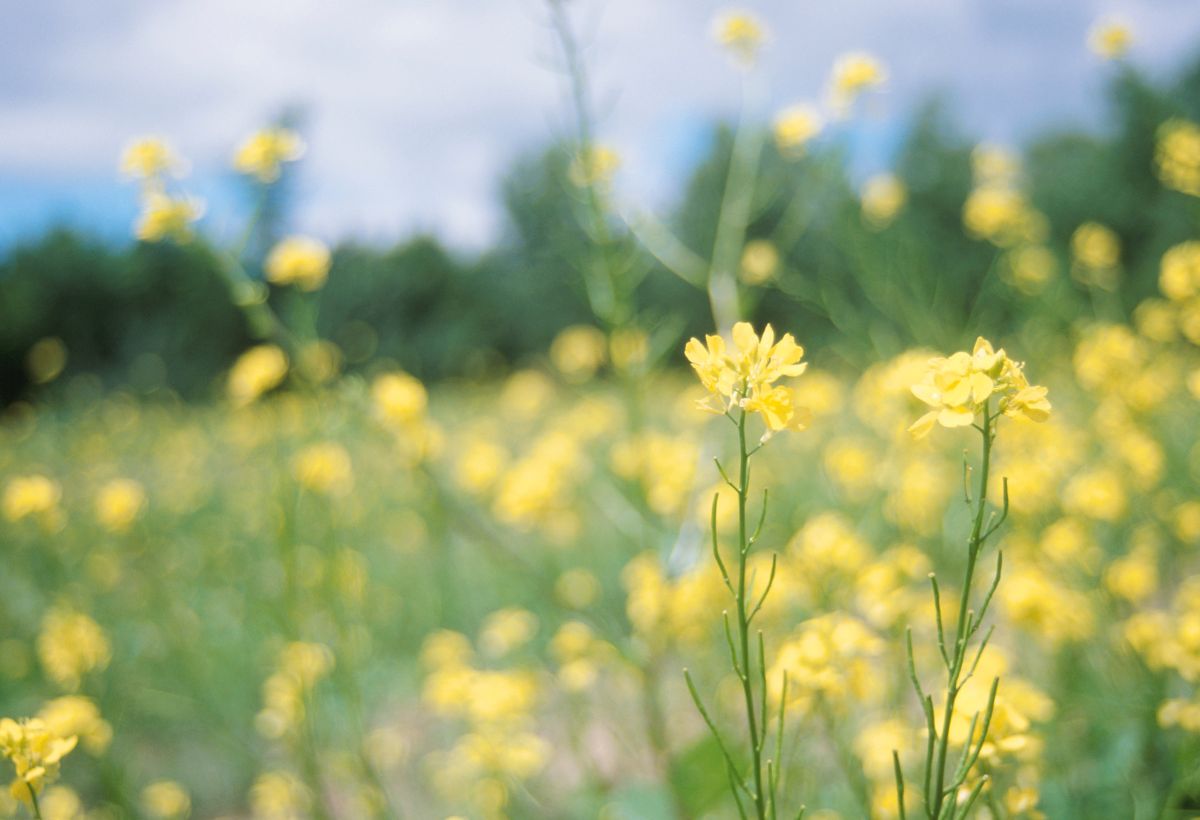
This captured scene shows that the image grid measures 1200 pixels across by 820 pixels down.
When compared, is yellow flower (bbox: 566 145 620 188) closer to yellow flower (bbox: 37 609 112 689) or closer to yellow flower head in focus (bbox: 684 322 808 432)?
yellow flower head in focus (bbox: 684 322 808 432)

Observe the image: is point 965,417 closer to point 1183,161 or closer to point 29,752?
point 29,752

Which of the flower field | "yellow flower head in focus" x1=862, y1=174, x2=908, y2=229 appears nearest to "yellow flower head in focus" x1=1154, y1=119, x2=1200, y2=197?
the flower field

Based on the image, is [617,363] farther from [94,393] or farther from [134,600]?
[94,393]

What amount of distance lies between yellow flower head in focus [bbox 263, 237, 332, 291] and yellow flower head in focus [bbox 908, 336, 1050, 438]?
5.43ft

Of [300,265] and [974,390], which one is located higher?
[300,265]

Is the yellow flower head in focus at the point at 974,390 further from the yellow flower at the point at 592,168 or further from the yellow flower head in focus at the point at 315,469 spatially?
the yellow flower head in focus at the point at 315,469

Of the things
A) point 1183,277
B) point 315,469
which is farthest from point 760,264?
point 315,469

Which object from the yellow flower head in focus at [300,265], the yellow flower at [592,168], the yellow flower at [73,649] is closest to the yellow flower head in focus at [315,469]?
the yellow flower head in focus at [300,265]

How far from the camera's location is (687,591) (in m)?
2.17

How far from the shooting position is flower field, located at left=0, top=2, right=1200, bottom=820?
135cm

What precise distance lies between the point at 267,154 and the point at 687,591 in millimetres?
1452

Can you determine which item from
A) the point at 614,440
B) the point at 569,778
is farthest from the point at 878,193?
the point at 569,778

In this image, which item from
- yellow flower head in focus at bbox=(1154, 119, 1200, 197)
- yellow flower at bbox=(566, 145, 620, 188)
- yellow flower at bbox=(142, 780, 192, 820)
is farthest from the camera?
yellow flower at bbox=(142, 780, 192, 820)

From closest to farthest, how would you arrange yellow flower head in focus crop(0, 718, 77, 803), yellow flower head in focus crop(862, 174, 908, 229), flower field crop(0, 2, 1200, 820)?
yellow flower head in focus crop(0, 718, 77, 803), flower field crop(0, 2, 1200, 820), yellow flower head in focus crop(862, 174, 908, 229)
